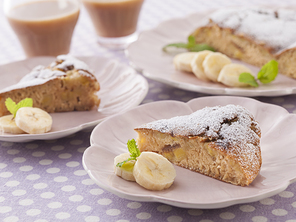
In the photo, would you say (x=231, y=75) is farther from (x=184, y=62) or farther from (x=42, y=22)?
(x=42, y=22)

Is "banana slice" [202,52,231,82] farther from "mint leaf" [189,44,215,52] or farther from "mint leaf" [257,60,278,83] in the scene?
"mint leaf" [189,44,215,52]

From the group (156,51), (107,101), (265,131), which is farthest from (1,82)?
(265,131)

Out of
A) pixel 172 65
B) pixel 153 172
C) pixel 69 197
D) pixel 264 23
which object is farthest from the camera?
pixel 264 23

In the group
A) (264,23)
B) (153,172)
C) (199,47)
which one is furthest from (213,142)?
(264,23)

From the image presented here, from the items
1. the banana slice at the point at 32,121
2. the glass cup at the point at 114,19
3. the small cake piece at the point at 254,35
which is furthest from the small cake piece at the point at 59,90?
the small cake piece at the point at 254,35

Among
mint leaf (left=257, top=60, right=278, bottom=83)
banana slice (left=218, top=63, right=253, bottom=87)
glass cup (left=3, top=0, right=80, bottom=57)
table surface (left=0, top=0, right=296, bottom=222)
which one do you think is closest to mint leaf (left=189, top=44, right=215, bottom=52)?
banana slice (left=218, top=63, right=253, bottom=87)

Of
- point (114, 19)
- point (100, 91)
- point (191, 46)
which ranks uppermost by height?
point (114, 19)

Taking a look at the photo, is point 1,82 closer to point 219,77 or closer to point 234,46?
point 219,77
